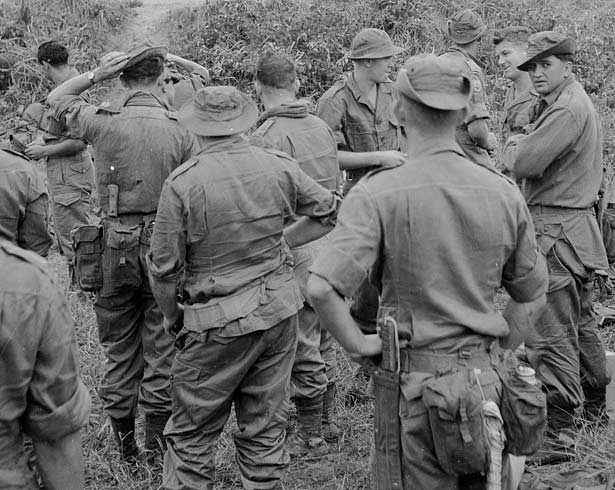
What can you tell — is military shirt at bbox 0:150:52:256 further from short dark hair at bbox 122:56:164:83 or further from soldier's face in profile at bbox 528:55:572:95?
soldier's face in profile at bbox 528:55:572:95

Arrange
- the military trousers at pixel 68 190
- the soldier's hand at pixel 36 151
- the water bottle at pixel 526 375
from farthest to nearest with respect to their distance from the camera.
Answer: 1. the military trousers at pixel 68 190
2. the soldier's hand at pixel 36 151
3. the water bottle at pixel 526 375

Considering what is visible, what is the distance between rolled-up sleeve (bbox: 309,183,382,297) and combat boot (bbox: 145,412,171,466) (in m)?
2.23

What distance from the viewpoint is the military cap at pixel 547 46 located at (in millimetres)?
4453

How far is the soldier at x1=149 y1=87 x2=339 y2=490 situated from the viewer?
12.2ft

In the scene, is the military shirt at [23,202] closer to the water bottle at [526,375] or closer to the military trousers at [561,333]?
the water bottle at [526,375]

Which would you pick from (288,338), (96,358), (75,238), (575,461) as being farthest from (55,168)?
(575,461)

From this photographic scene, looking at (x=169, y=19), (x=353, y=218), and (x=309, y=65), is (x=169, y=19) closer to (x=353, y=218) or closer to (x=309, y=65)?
(x=309, y=65)

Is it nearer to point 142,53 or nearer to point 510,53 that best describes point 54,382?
point 142,53

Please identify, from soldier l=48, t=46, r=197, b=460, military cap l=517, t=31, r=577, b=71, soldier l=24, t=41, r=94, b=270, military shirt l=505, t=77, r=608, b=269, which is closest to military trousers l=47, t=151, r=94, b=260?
soldier l=24, t=41, r=94, b=270

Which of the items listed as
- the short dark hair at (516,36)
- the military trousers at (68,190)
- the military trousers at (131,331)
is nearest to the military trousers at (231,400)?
the military trousers at (131,331)

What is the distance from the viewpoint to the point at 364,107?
19.1 ft

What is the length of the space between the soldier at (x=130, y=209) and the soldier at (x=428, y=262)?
1879mm

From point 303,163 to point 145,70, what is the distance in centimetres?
106

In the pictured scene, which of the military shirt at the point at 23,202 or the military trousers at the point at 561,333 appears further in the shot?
the military trousers at the point at 561,333
